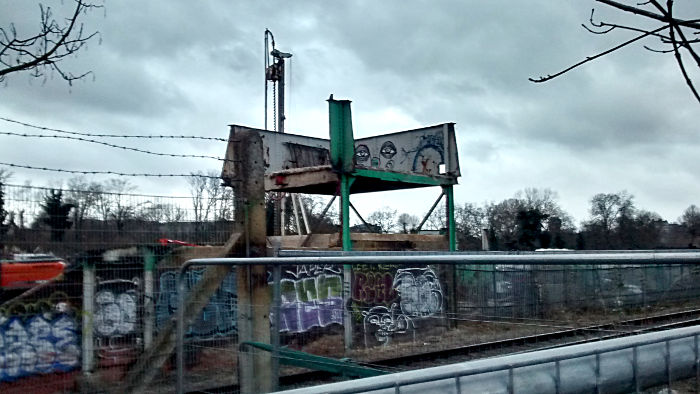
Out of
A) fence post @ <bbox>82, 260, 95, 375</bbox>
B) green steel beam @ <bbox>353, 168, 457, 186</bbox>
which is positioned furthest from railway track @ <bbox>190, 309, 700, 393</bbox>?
green steel beam @ <bbox>353, 168, 457, 186</bbox>

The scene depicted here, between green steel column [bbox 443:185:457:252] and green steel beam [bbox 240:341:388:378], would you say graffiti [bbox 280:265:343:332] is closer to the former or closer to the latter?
green steel beam [bbox 240:341:388:378]

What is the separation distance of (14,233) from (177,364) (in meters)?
1.85

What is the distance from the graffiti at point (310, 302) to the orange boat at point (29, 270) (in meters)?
2.01

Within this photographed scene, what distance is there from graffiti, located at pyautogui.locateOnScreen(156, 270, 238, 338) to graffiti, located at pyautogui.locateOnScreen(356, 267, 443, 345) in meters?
2.09

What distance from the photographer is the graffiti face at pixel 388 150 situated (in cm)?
1972

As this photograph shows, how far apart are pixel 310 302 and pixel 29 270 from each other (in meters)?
2.42

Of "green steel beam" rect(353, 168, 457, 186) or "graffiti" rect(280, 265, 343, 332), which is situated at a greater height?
"green steel beam" rect(353, 168, 457, 186)

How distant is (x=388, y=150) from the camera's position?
19844 millimetres

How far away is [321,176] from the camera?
1659cm

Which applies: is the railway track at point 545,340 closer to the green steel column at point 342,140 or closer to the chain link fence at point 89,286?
the chain link fence at point 89,286

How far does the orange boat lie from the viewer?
551 cm

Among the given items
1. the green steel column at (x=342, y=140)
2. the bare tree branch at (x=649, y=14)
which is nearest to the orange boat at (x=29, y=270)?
the bare tree branch at (x=649, y=14)

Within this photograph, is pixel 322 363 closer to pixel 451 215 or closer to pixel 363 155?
pixel 451 215

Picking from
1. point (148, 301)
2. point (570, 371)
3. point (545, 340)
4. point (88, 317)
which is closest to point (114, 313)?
point (88, 317)
